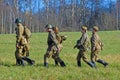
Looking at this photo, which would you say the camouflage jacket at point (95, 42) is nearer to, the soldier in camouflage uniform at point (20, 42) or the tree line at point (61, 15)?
the soldier in camouflage uniform at point (20, 42)

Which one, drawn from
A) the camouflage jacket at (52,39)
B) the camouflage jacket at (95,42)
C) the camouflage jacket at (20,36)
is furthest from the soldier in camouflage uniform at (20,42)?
the camouflage jacket at (95,42)

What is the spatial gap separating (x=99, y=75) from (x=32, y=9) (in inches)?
3525

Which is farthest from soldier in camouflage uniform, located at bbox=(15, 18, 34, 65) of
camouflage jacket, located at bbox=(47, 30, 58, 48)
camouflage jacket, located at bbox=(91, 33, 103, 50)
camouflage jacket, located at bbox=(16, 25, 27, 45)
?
camouflage jacket, located at bbox=(91, 33, 103, 50)

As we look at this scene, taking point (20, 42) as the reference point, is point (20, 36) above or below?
above

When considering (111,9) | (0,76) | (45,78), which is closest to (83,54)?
(45,78)

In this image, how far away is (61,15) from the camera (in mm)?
100125

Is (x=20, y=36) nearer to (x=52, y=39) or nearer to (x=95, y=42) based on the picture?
(x=52, y=39)

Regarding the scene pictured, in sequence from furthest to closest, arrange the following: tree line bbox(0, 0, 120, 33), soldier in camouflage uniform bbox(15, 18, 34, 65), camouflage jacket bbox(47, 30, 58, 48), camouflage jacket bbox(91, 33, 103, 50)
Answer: tree line bbox(0, 0, 120, 33) < camouflage jacket bbox(91, 33, 103, 50) < soldier in camouflage uniform bbox(15, 18, 34, 65) < camouflage jacket bbox(47, 30, 58, 48)

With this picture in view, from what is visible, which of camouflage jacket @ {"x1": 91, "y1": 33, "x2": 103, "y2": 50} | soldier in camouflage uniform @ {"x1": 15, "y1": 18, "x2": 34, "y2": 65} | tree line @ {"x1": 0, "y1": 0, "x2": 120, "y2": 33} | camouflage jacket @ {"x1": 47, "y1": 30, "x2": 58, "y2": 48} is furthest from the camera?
tree line @ {"x1": 0, "y1": 0, "x2": 120, "y2": 33}

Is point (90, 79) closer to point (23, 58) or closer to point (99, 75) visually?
point (99, 75)

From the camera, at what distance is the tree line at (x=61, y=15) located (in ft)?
297

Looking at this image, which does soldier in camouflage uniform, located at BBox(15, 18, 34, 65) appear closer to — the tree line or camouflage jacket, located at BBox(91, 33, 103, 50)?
camouflage jacket, located at BBox(91, 33, 103, 50)

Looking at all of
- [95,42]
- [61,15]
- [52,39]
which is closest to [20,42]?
[52,39]

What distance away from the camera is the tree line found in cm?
9044
